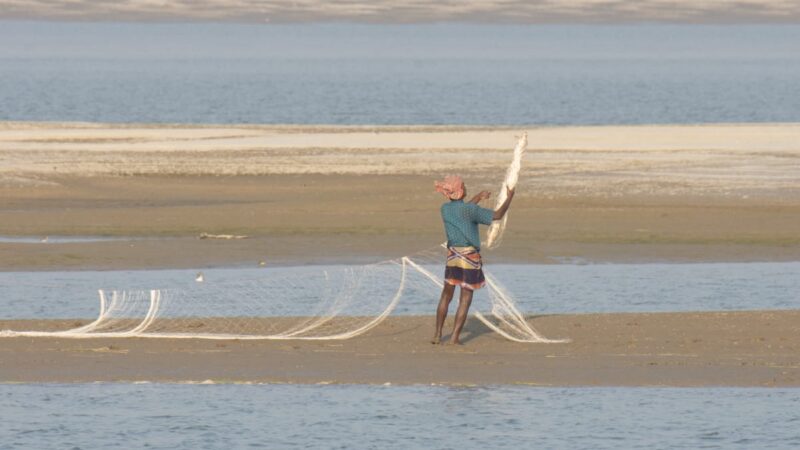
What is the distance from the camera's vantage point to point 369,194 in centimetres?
2761

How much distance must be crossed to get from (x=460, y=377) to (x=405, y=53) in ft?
355

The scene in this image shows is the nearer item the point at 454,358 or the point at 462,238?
the point at 462,238

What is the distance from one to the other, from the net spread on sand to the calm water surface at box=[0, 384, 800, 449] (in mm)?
1886

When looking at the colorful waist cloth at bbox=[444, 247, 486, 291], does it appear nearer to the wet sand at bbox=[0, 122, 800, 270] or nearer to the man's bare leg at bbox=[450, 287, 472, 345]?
the man's bare leg at bbox=[450, 287, 472, 345]

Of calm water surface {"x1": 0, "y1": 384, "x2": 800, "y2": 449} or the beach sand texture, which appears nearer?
calm water surface {"x1": 0, "y1": 384, "x2": 800, "y2": 449}

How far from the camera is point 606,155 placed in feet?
110

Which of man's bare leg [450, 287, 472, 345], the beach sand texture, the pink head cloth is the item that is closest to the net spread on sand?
the pink head cloth

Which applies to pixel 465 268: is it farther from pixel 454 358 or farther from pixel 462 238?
pixel 454 358

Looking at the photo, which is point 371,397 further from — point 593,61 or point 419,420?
point 593,61

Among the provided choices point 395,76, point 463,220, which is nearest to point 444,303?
point 463,220

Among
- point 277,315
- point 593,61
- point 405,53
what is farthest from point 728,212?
point 405,53

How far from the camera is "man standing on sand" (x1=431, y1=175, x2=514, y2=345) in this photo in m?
14.2

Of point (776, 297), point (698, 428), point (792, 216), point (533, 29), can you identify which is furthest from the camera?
point (533, 29)

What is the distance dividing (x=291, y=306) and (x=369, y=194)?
10137 mm
